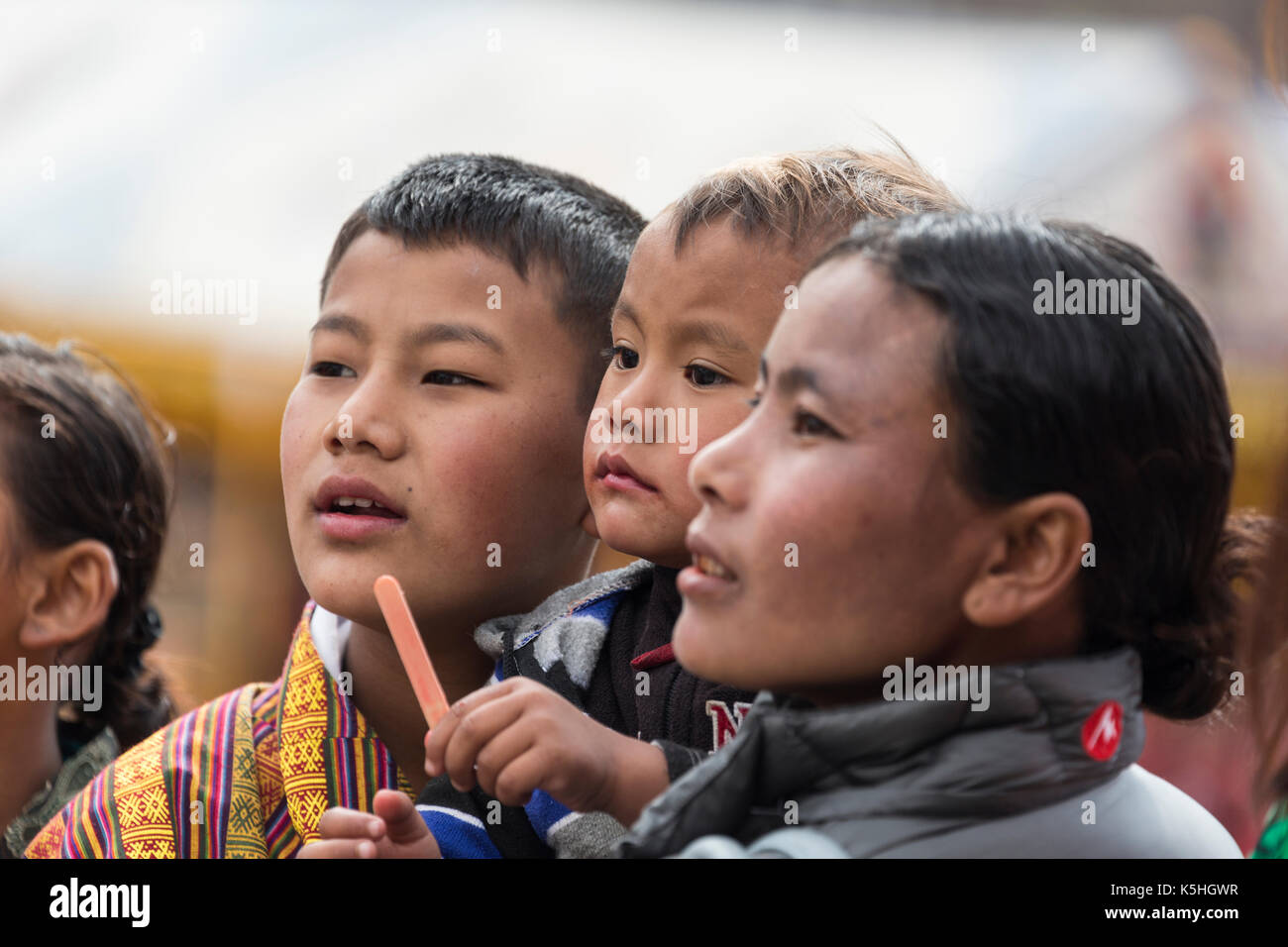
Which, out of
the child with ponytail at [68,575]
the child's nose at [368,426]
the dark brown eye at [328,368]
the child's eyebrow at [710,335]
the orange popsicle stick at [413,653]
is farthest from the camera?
the child with ponytail at [68,575]

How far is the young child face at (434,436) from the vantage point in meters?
1.32

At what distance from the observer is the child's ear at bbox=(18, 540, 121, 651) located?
5.64ft

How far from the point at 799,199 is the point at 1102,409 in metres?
0.45

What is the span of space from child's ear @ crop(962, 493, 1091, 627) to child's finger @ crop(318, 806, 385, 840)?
468 mm

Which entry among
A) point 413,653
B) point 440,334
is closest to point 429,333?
point 440,334

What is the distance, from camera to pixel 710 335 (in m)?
1.21

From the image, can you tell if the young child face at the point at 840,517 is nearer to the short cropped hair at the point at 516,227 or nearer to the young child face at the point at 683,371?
the young child face at the point at 683,371

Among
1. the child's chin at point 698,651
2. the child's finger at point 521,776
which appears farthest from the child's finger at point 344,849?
the child's chin at point 698,651

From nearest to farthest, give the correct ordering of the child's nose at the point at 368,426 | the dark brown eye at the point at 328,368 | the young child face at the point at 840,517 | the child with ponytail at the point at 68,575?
the young child face at the point at 840,517
the child's nose at the point at 368,426
the dark brown eye at the point at 328,368
the child with ponytail at the point at 68,575

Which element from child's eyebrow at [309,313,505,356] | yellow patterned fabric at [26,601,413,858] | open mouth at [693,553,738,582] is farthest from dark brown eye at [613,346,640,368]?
yellow patterned fabric at [26,601,413,858]

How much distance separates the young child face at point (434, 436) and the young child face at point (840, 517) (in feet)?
1.54

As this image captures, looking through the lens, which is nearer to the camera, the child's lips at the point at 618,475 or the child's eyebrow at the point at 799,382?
the child's eyebrow at the point at 799,382

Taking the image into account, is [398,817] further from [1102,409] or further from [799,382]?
[1102,409]

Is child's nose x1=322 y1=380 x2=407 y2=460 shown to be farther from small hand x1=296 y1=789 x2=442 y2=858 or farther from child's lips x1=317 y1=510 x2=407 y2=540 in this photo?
small hand x1=296 y1=789 x2=442 y2=858
